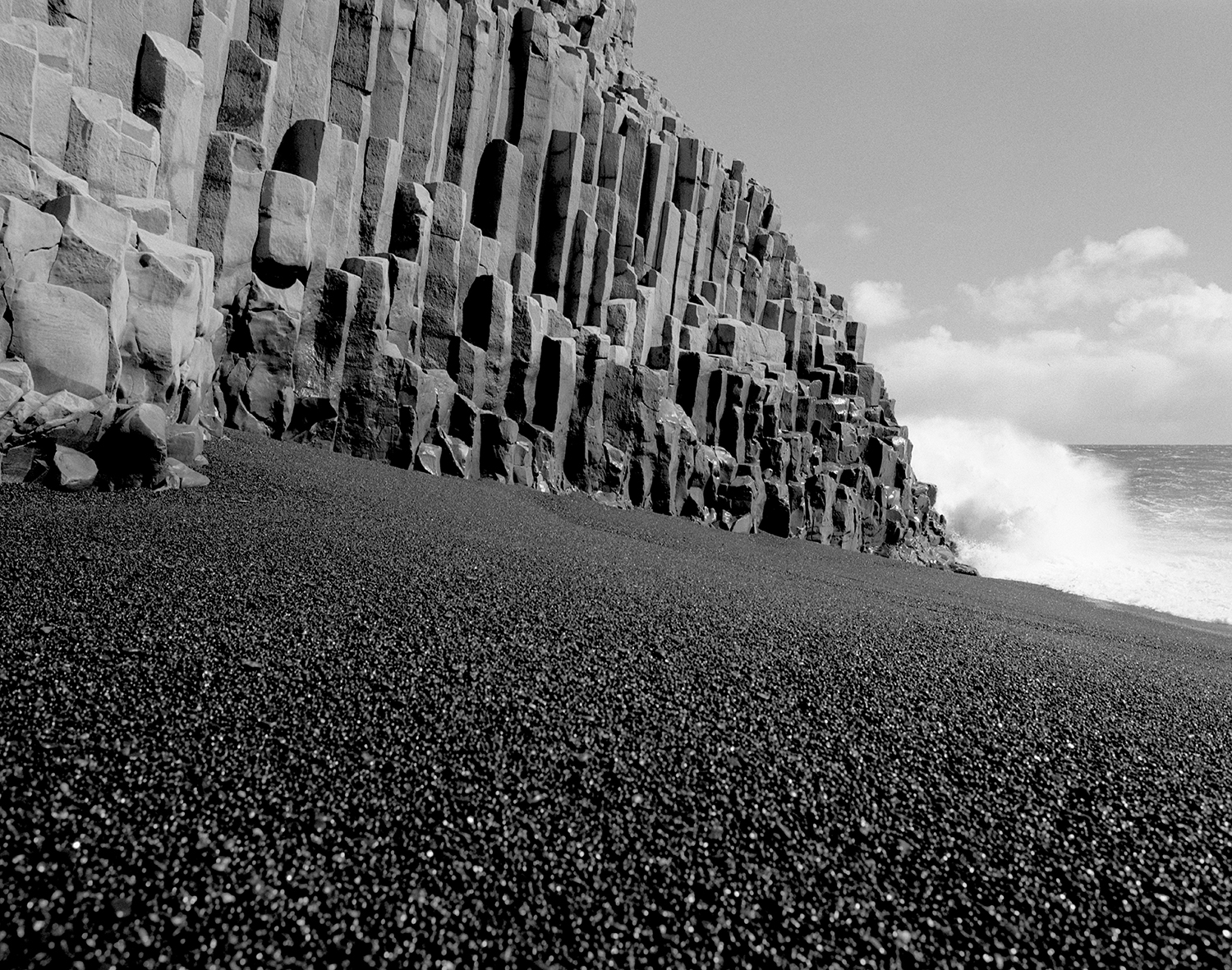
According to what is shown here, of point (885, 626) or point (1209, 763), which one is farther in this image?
point (885, 626)

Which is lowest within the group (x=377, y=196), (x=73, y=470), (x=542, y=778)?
(x=542, y=778)

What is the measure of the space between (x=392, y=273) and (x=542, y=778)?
10.2 meters

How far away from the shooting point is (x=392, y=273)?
450 inches

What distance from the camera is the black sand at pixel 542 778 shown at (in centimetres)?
185

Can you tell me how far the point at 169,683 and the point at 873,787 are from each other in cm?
234

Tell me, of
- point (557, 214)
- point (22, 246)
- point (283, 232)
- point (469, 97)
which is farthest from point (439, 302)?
point (22, 246)

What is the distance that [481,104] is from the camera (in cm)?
1438

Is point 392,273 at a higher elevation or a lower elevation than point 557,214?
lower

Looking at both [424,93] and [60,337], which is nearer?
[60,337]

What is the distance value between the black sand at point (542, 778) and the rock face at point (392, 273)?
2.82 metres

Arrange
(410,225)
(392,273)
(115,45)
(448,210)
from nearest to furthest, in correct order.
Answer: (115,45) → (392,273) → (410,225) → (448,210)

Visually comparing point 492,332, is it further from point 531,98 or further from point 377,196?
point 531,98

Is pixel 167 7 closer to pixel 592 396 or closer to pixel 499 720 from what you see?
pixel 592 396

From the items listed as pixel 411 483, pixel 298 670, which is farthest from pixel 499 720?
pixel 411 483
